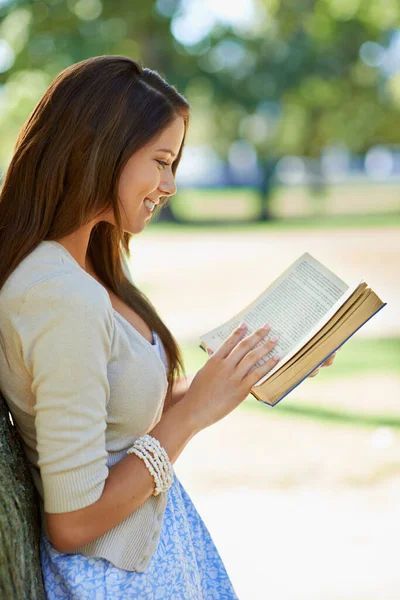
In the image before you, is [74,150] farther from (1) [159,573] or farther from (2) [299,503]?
(2) [299,503]

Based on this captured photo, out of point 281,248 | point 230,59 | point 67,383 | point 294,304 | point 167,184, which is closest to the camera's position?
point 67,383

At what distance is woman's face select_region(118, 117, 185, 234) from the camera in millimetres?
1645

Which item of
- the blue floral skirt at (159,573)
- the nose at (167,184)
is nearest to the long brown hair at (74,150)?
the nose at (167,184)

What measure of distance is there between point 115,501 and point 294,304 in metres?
0.64

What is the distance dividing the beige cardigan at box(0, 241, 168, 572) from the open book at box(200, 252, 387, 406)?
27 cm

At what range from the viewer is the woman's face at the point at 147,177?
64.7 inches

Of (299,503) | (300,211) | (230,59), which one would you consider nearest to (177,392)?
(299,503)

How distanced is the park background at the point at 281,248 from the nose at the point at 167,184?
0.43 m

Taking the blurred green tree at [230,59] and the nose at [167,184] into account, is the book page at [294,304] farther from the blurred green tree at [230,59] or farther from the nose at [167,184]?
the blurred green tree at [230,59]

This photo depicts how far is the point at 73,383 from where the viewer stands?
1.41m

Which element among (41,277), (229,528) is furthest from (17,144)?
(229,528)

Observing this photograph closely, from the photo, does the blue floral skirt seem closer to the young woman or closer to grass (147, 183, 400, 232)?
the young woman

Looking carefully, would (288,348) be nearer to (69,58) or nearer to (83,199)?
(83,199)

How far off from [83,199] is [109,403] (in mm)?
368
